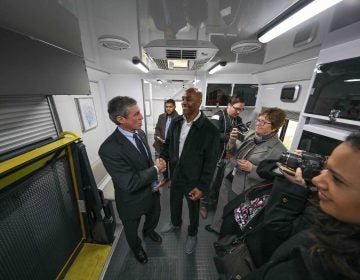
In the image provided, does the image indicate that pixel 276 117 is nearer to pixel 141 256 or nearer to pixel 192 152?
pixel 192 152

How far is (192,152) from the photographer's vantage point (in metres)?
1.65

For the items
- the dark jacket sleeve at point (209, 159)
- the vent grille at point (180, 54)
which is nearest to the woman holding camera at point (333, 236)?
the dark jacket sleeve at point (209, 159)

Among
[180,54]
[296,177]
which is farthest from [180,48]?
[296,177]

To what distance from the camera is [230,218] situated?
1499 mm

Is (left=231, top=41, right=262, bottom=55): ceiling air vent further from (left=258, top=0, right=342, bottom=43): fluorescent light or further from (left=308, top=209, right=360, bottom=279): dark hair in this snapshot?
(left=308, top=209, right=360, bottom=279): dark hair

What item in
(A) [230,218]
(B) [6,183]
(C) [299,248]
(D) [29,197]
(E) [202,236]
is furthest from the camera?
(E) [202,236]

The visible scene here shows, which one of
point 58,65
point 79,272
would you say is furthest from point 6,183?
point 79,272

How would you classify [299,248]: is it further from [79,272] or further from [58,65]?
[79,272]

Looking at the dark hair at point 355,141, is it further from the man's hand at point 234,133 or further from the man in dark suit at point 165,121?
the man in dark suit at point 165,121

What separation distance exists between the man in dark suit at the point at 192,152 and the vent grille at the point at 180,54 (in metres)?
0.36

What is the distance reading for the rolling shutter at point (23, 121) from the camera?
1.21 m

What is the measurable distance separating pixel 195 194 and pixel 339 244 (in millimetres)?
1318

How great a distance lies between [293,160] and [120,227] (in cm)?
242

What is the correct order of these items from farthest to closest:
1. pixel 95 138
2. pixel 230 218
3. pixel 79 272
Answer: pixel 95 138, pixel 79 272, pixel 230 218
